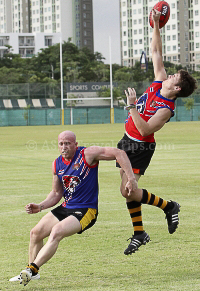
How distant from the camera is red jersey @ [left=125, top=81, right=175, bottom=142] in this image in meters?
7.08

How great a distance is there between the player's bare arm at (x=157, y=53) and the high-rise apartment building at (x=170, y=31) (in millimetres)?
150236

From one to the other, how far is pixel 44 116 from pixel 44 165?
158 ft

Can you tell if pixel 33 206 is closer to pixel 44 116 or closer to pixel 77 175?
pixel 77 175

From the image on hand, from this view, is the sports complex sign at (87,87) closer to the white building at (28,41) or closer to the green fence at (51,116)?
the green fence at (51,116)

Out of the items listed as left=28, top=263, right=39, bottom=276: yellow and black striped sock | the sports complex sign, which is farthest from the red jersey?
the sports complex sign

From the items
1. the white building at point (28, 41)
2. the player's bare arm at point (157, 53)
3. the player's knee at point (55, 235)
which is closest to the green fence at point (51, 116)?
the player's bare arm at point (157, 53)

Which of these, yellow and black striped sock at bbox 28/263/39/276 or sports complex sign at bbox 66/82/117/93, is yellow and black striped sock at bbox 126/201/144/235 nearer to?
yellow and black striped sock at bbox 28/263/39/276

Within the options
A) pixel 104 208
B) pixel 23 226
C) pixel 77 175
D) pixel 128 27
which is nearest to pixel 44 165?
pixel 104 208

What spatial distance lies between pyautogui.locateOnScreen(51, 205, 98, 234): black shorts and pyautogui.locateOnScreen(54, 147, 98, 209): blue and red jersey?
0.16ft

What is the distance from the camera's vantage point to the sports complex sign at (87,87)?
74.8 m

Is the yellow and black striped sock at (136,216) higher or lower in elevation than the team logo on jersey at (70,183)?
lower

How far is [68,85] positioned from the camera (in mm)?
74812

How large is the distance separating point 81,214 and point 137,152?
1520mm

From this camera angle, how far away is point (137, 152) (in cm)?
717
